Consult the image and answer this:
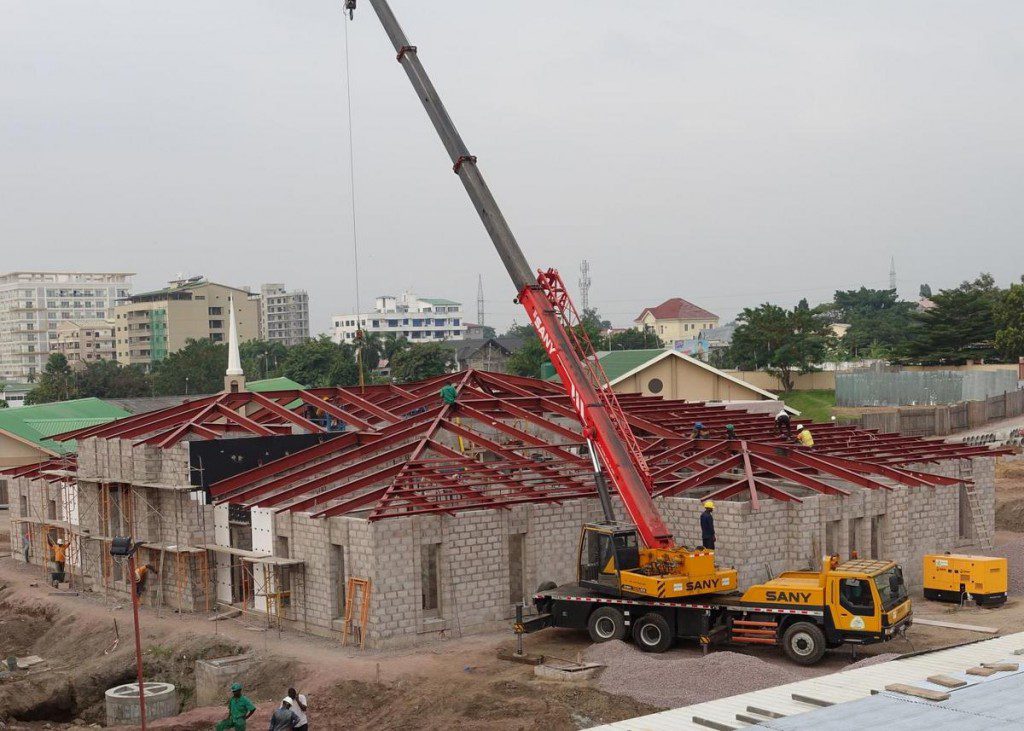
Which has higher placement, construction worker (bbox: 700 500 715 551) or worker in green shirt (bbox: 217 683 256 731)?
construction worker (bbox: 700 500 715 551)

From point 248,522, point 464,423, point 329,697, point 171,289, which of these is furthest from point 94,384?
point 329,697

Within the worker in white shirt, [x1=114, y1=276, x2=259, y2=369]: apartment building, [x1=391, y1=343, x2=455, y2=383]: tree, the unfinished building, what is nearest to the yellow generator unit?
the unfinished building

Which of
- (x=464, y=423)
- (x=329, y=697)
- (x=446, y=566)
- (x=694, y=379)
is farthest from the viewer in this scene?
(x=694, y=379)

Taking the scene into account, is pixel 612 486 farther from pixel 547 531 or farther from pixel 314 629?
pixel 314 629

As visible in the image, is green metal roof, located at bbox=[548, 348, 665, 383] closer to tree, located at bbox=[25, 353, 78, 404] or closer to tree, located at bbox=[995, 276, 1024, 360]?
tree, located at bbox=[995, 276, 1024, 360]

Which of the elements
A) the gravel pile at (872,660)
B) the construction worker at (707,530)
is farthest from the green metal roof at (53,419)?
the gravel pile at (872,660)

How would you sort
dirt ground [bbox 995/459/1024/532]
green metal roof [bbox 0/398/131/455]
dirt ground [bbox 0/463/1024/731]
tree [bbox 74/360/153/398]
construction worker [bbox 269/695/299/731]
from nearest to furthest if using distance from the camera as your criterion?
1. construction worker [bbox 269/695/299/731]
2. dirt ground [bbox 0/463/1024/731]
3. dirt ground [bbox 995/459/1024/532]
4. green metal roof [bbox 0/398/131/455]
5. tree [bbox 74/360/153/398]

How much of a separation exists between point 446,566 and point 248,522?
6.16 metres

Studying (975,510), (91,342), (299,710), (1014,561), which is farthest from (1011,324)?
(91,342)

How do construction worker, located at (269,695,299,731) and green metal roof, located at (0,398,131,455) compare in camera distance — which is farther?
green metal roof, located at (0,398,131,455)

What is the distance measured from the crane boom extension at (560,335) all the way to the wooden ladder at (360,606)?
584cm

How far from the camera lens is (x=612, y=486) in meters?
30.3

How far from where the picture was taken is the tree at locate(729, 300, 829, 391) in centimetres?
8175

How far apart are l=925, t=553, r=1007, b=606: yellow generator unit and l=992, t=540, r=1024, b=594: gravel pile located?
2031 mm
